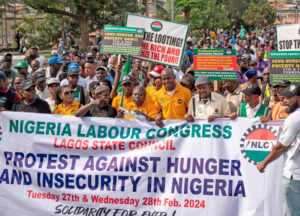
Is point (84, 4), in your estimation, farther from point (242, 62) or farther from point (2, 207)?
point (2, 207)

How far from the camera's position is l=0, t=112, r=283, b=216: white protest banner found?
19.8 ft

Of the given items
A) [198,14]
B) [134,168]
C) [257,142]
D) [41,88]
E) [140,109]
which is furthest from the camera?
[198,14]

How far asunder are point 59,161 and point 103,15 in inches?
1303

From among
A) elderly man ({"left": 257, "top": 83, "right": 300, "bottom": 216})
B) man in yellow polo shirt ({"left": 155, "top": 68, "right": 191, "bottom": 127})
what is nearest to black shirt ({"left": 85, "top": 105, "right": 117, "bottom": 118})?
man in yellow polo shirt ({"left": 155, "top": 68, "right": 191, "bottom": 127})

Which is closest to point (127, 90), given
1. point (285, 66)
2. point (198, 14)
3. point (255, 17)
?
point (285, 66)

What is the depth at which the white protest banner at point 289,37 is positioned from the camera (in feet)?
27.6

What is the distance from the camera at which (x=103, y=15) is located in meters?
38.4

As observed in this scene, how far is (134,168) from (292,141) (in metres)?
2.02

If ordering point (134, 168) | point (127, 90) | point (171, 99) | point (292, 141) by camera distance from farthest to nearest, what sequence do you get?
point (171, 99), point (127, 90), point (134, 168), point (292, 141)

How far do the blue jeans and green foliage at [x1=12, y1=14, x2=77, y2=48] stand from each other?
34.0 m

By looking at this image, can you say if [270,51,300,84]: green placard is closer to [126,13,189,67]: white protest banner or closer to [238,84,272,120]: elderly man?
[238,84,272,120]: elderly man

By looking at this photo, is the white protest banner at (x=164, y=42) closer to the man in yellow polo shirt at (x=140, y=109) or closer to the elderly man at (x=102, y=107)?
the man in yellow polo shirt at (x=140, y=109)

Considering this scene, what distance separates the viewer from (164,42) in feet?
26.7

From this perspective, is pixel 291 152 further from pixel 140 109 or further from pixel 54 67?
pixel 54 67
